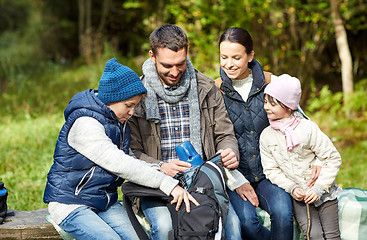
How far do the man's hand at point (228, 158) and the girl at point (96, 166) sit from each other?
1.32 feet

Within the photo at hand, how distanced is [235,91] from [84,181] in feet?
4.34

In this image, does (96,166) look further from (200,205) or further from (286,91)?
(286,91)

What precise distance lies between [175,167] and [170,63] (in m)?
0.70

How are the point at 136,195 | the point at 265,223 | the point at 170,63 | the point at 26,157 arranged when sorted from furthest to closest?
1. the point at 26,157
2. the point at 265,223
3. the point at 170,63
4. the point at 136,195

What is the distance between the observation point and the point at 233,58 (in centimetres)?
325

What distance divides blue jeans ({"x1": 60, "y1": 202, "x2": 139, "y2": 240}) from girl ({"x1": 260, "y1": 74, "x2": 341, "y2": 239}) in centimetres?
110

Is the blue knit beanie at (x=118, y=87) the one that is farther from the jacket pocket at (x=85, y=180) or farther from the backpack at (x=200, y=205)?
the backpack at (x=200, y=205)

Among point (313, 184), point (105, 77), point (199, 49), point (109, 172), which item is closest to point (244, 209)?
point (313, 184)

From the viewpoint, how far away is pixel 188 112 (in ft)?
10.4

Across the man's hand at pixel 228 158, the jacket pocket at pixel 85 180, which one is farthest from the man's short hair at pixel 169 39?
the jacket pocket at pixel 85 180

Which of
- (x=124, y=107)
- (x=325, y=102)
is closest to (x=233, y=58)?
(x=124, y=107)

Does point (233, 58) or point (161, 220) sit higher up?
point (233, 58)

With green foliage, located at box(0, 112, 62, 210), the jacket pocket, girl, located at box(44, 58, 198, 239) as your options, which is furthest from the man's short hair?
green foliage, located at box(0, 112, 62, 210)

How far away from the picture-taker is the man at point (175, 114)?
9.71 ft
